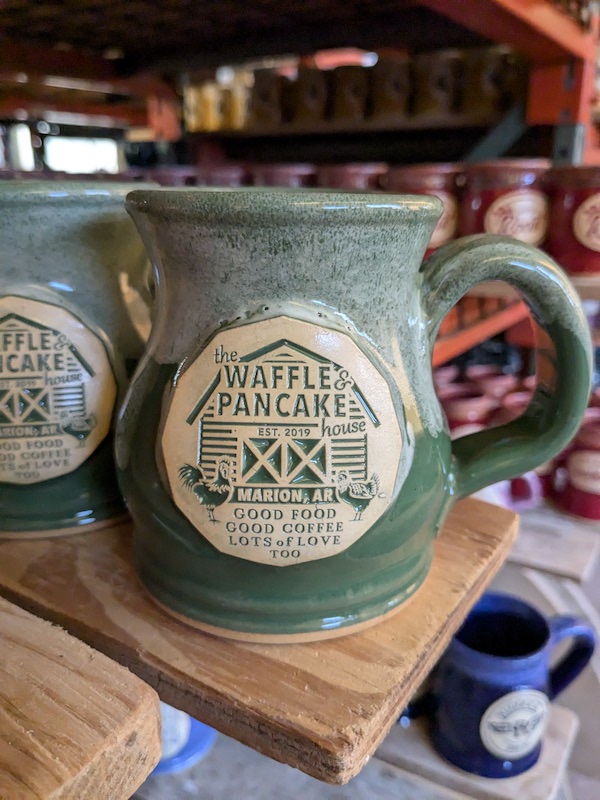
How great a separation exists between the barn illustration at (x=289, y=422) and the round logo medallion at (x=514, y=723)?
1.56 feet

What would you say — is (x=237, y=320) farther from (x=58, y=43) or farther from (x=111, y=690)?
(x=58, y=43)

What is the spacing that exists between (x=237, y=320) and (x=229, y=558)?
121mm

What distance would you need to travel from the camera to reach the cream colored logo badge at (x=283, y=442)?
32 cm

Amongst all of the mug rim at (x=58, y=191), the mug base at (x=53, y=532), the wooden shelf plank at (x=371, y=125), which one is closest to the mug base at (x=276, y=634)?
the mug base at (x=53, y=532)

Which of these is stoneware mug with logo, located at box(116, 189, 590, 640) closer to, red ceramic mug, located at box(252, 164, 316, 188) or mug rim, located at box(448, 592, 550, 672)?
mug rim, located at box(448, 592, 550, 672)

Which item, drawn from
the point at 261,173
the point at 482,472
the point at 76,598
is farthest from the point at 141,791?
the point at 261,173

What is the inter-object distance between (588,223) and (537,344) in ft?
1.76

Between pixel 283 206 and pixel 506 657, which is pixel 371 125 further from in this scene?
pixel 283 206

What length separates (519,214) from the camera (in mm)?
897

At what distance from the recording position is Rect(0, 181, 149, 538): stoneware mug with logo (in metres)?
0.41

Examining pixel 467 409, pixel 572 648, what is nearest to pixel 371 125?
pixel 467 409

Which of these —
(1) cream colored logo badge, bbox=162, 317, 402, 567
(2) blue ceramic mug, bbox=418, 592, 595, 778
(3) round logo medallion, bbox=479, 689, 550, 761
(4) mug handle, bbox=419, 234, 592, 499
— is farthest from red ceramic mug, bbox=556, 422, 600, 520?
(1) cream colored logo badge, bbox=162, 317, 402, 567

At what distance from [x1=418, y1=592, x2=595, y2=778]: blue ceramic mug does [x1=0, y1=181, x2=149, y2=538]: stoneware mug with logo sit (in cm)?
45

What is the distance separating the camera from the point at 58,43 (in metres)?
1.30
